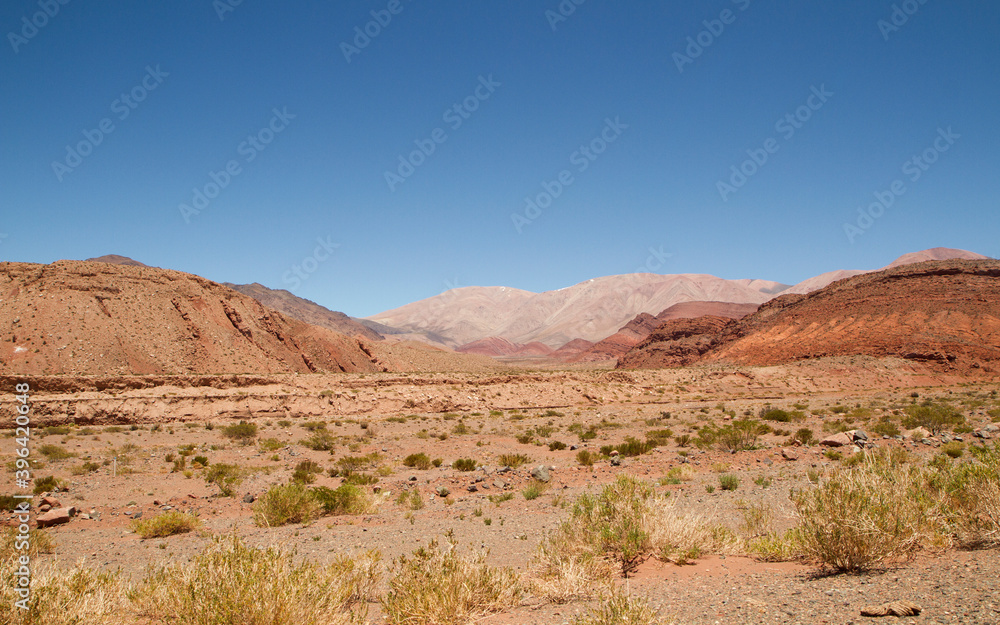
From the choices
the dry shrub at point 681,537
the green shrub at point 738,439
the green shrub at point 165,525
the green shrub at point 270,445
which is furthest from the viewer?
the green shrub at point 270,445

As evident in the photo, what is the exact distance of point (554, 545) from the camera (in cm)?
691

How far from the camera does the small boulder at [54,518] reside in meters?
10.7

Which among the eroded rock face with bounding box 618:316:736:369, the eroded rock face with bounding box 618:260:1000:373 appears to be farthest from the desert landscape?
the eroded rock face with bounding box 618:316:736:369

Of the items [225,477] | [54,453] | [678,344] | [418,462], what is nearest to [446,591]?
[225,477]

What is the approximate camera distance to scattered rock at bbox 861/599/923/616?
4133 millimetres

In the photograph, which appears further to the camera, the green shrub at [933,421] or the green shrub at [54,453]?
the green shrub at [933,421]

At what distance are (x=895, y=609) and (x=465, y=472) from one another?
12.8m

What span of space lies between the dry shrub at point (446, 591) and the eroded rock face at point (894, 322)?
5818 cm

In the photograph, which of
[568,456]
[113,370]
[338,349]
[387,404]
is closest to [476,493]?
[568,456]

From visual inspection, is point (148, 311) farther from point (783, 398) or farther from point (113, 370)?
point (783, 398)

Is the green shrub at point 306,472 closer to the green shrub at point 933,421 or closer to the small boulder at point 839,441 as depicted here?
the small boulder at point 839,441

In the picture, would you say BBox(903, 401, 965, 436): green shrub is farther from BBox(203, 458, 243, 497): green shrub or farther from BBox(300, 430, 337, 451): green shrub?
BBox(203, 458, 243, 497): green shrub

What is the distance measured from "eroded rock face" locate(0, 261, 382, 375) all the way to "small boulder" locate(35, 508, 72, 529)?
98.0ft

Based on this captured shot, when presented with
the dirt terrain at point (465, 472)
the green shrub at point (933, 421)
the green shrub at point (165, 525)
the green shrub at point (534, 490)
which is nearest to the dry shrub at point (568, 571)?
the dirt terrain at point (465, 472)
